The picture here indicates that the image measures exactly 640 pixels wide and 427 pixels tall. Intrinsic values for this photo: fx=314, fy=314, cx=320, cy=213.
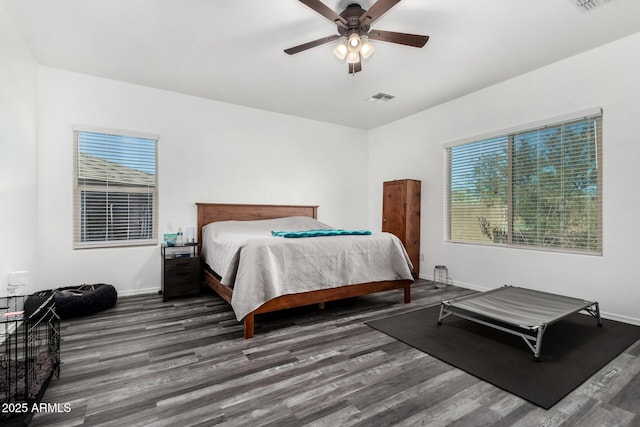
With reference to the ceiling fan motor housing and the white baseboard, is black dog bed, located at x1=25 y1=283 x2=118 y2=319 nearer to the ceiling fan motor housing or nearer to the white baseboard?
the white baseboard

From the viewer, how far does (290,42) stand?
305cm

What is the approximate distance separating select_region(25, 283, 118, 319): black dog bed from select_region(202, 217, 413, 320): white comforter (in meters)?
1.09

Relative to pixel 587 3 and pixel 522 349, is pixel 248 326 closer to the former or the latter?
pixel 522 349

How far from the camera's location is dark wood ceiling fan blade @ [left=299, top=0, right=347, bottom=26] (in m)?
2.15

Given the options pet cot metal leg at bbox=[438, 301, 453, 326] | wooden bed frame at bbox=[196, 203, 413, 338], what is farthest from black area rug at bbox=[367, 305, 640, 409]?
wooden bed frame at bbox=[196, 203, 413, 338]

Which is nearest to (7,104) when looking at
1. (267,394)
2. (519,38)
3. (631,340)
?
(267,394)

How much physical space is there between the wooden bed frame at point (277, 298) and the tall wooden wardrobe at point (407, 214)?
4.26ft

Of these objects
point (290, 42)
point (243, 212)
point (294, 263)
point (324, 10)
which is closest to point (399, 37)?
point (324, 10)

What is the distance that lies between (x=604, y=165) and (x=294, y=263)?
3.21 m

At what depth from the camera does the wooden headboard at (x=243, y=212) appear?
4.40 m

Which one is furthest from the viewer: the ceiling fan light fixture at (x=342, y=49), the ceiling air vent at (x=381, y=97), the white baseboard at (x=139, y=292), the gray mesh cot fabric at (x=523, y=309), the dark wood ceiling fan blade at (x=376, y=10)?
the ceiling air vent at (x=381, y=97)

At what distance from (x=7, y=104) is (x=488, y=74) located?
4791mm

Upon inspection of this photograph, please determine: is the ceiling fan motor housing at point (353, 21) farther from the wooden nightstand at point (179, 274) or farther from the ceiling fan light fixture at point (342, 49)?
the wooden nightstand at point (179, 274)

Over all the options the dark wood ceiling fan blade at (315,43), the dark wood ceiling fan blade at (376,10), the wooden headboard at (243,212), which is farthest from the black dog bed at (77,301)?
the dark wood ceiling fan blade at (376,10)
